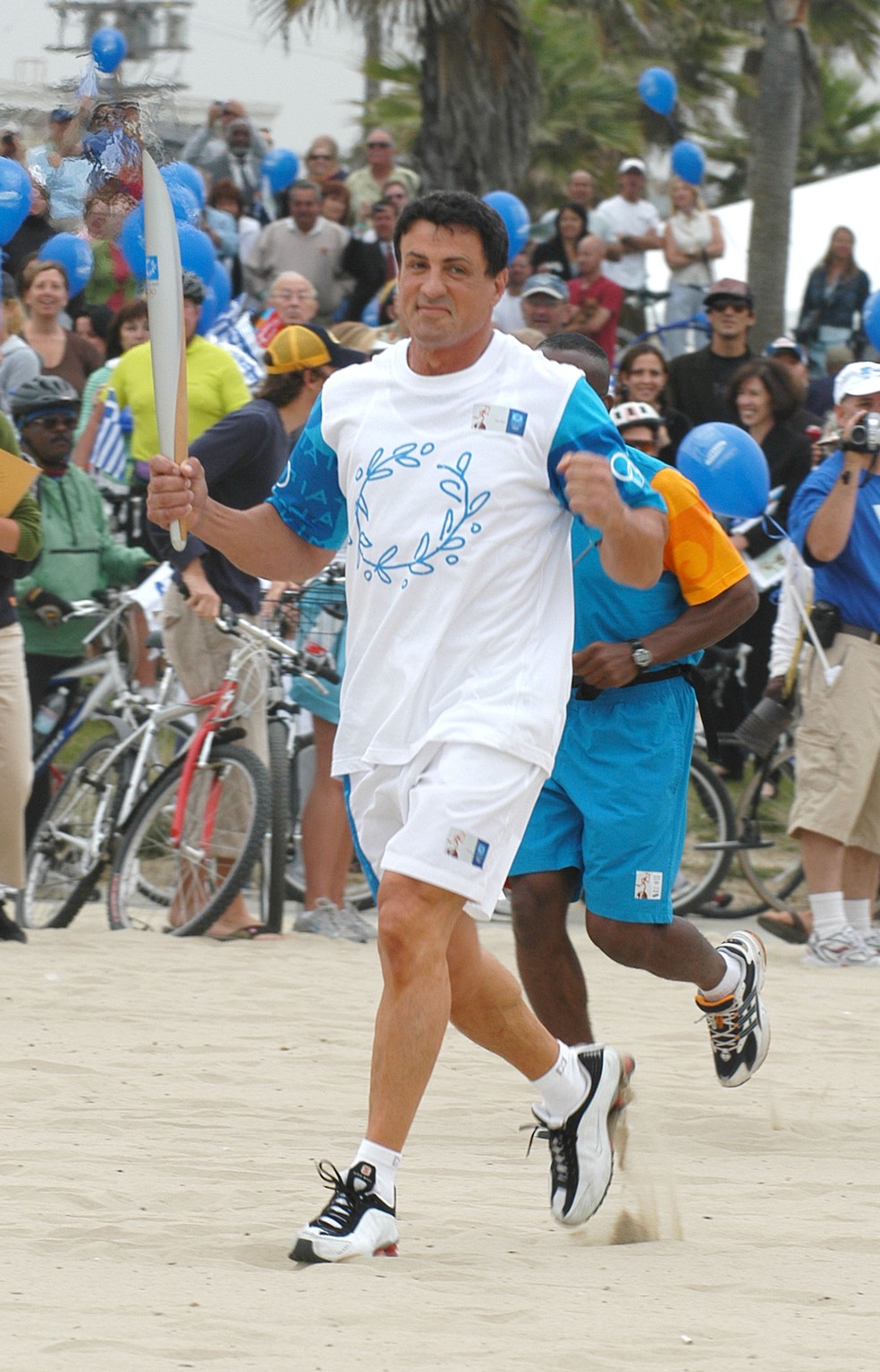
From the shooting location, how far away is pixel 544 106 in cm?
2627

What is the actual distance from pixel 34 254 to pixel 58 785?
418cm

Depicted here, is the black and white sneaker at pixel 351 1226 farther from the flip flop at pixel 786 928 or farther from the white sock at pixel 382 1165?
the flip flop at pixel 786 928

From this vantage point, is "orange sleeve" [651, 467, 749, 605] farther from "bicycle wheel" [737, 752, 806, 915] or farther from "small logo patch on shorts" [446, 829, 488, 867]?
"bicycle wheel" [737, 752, 806, 915]

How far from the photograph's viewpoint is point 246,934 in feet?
27.4

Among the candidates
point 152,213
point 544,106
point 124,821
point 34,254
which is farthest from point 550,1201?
point 544,106

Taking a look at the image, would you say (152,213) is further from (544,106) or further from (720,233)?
(544,106)

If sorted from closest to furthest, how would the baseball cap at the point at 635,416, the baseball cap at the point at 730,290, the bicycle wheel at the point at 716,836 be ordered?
the bicycle wheel at the point at 716,836 < the baseball cap at the point at 635,416 < the baseball cap at the point at 730,290

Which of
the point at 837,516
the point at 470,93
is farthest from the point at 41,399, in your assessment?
the point at 470,93

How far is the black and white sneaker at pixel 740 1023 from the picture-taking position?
5477 mm

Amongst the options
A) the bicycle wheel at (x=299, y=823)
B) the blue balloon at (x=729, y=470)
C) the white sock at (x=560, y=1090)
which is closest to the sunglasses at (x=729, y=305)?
the blue balloon at (x=729, y=470)

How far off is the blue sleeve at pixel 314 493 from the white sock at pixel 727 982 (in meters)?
1.57

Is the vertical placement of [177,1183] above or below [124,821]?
above

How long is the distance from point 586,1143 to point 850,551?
4.18m

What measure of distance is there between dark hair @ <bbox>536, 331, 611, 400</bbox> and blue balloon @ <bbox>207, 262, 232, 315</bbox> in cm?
672
